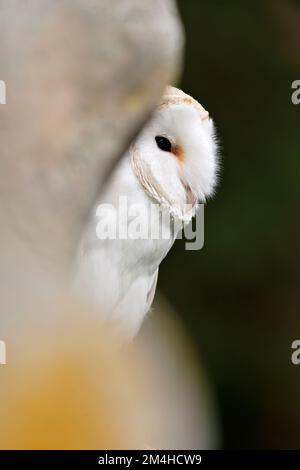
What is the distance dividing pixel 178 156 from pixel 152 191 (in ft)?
0.26

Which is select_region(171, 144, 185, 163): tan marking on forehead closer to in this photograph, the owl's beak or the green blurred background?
the owl's beak

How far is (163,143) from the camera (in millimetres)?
1269

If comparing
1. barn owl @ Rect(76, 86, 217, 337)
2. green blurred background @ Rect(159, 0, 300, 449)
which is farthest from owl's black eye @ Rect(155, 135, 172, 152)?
green blurred background @ Rect(159, 0, 300, 449)

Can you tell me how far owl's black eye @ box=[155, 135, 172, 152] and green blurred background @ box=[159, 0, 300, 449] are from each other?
5.26ft

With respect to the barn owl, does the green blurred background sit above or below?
above

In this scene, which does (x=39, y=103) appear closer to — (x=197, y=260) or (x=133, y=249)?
(x=133, y=249)

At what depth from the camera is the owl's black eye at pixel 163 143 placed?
1.26 meters

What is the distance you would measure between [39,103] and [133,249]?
3.44ft

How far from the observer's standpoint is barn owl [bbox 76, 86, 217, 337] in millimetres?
1237

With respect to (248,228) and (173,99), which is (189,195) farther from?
(248,228)

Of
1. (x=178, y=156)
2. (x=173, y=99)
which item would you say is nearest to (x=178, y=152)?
(x=178, y=156)

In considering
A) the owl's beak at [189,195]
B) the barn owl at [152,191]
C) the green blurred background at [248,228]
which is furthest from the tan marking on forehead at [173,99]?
the green blurred background at [248,228]

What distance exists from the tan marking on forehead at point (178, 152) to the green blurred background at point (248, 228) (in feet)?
5.18

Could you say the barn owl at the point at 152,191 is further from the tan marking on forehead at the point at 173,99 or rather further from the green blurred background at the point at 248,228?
the green blurred background at the point at 248,228
